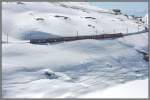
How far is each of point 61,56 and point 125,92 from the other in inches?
68.3

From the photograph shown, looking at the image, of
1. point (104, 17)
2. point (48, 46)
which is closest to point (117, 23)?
point (104, 17)

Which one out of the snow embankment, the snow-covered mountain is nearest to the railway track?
the snow-covered mountain

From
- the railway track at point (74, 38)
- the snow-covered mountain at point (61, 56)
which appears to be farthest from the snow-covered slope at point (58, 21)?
the railway track at point (74, 38)

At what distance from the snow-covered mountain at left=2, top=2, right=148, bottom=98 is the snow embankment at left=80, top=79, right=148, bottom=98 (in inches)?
7.3

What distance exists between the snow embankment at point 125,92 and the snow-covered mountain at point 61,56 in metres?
0.18

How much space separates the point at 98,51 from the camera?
7777 mm

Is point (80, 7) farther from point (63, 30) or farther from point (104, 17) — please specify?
point (63, 30)

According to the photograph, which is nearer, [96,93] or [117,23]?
[96,93]

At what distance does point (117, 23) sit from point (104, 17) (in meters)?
0.74

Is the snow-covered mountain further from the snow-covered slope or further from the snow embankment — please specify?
the snow embankment

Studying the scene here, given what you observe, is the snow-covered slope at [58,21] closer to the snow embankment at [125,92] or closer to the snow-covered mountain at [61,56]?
the snow-covered mountain at [61,56]

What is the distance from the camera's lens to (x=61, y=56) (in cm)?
716

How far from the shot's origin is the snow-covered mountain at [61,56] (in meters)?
6.22

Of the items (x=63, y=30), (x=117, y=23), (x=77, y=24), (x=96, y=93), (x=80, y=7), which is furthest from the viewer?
(x=80, y=7)
